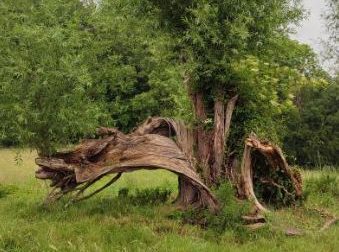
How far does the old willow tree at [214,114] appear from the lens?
498 inches

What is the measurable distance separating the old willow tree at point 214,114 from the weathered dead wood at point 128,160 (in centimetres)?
2

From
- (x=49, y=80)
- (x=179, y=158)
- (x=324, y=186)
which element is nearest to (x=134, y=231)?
(x=179, y=158)

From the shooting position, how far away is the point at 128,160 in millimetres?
12492

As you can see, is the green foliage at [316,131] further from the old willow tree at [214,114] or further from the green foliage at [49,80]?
the green foliage at [49,80]

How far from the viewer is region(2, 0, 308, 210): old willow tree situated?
12656 mm

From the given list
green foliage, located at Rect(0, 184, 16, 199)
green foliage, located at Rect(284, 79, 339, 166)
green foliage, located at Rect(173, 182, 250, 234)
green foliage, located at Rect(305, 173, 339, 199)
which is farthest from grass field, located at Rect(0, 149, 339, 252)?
green foliage, located at Rect(284, 79, 339, 166)

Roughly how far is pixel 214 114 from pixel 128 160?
2.80 m

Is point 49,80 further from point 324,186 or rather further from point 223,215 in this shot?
point 324,186

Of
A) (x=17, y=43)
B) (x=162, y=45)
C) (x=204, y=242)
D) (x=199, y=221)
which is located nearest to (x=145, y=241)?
(x=204, y=242)

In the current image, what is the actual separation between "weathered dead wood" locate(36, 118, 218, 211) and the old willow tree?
→ 0.08 feet

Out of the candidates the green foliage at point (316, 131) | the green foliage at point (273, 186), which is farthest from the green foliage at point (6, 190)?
the green foliage at point (316, 131)

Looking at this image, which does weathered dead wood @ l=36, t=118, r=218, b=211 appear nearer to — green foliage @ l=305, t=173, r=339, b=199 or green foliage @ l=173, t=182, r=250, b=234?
green foliage @ l=173, t=182, r=250, b=234

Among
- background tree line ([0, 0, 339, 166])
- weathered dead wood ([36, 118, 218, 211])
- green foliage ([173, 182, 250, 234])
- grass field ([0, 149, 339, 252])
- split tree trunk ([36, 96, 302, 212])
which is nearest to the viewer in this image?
grass field ([0, 149, 339, 252])

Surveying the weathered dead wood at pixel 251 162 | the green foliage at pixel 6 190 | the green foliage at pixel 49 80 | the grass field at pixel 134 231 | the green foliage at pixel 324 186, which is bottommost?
the grass field at pixel 134 231
